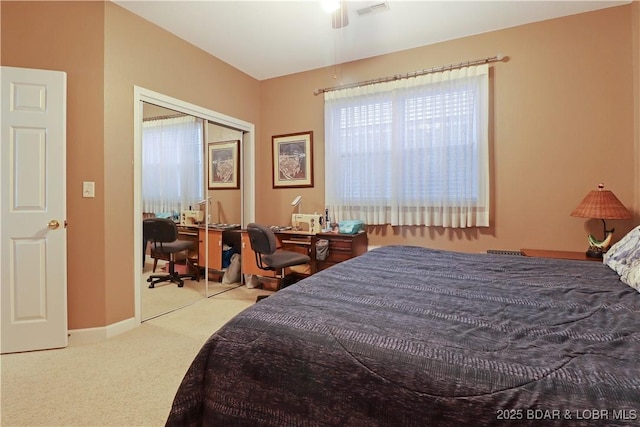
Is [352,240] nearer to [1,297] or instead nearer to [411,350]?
[411,350]

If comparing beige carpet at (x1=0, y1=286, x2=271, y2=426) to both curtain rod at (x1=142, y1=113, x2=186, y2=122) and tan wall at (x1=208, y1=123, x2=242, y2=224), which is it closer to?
tan wall at (x1=208, y1=123, x2=242, y2=224)

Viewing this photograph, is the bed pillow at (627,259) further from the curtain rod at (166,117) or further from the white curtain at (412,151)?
the curtain rod at (166,117)

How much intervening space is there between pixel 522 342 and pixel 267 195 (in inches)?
144

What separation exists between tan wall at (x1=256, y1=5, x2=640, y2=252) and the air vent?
826 mm

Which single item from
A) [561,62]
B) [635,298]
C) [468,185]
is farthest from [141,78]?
[561,62]

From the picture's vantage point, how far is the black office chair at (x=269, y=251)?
3051mm

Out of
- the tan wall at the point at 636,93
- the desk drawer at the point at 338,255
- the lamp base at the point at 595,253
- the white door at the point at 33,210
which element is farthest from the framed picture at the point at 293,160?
the tan wall at the point at 636,93

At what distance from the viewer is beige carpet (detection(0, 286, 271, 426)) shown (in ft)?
5.05

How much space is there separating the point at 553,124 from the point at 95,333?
4.35 metres

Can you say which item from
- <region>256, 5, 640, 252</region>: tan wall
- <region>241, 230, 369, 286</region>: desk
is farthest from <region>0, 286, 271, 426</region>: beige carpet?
<region>256, 5, 640, 252</region>: tan wall

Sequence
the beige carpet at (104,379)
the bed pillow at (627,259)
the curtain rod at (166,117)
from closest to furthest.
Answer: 1. the bed pillow at (627,259)
2. the beige carpet at (104,379)
3. the curtain rod at (166,117)

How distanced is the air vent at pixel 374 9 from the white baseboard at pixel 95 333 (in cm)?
340

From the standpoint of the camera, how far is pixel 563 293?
1267mm

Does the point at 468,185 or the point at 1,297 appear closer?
the point at 1,297
